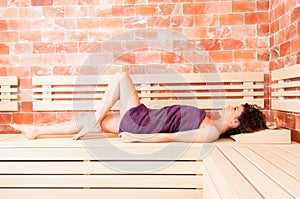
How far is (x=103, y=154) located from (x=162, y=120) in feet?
1.62

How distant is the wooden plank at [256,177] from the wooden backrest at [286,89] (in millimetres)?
658

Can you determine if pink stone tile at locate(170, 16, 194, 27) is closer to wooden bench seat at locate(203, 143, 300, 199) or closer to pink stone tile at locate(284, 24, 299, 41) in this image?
pink stone tile at locate(284, 24, 299, 41)

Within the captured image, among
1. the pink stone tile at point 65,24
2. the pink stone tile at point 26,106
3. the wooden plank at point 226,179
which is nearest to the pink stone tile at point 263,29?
the wooden plank at point 226,179

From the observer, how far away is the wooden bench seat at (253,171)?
129cm

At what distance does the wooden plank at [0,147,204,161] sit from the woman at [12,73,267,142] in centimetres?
13

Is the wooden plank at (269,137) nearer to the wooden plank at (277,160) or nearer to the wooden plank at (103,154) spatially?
the wooden plank at (277,160)

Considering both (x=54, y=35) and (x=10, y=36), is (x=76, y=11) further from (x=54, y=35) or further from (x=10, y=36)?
(x=10, y=36)

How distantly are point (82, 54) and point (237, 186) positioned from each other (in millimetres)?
2088

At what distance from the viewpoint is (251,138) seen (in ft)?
7.81

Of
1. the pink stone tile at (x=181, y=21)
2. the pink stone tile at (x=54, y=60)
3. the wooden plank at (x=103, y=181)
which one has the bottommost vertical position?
the wooden plank at (x=103, y=181)

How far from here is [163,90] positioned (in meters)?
3.03

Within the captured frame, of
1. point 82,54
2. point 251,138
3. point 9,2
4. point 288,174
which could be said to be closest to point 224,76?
point 251,138

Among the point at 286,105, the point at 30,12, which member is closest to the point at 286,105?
the point at 286,105

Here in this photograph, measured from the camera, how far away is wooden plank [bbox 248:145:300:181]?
154cm
